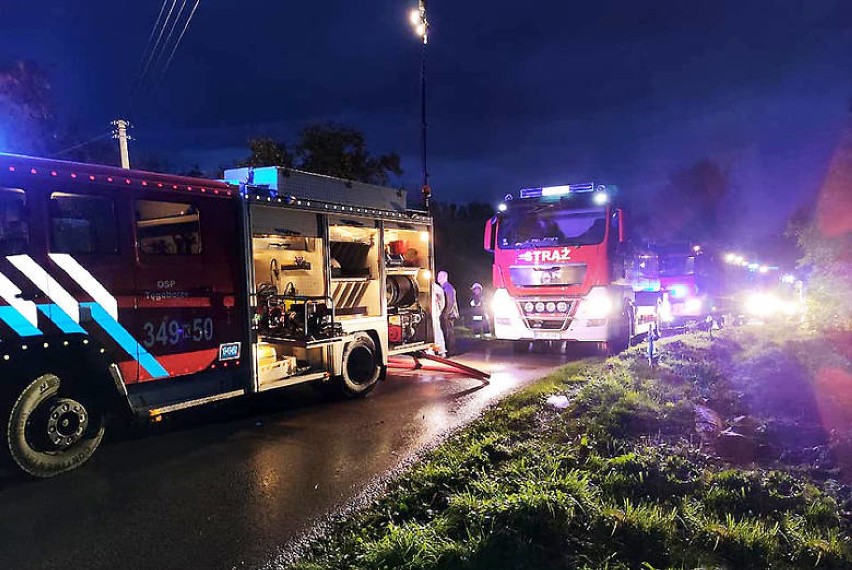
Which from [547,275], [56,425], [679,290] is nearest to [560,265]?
[547,275]

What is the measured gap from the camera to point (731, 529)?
147 inches

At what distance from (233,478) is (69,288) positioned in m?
2.16

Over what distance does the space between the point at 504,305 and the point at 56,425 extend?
8.12 metres

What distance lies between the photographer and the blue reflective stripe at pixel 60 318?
4930 mm

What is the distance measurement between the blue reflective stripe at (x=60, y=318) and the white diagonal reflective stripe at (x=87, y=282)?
0.87ft

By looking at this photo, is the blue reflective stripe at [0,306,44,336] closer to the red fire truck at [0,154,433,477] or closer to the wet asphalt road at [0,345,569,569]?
the red fire truck at [0,154,433,477]

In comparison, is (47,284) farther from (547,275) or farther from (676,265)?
(676,265)

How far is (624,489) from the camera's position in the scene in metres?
4.40

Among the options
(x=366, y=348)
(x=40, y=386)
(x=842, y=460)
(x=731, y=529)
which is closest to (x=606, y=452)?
(x=731, y=529)

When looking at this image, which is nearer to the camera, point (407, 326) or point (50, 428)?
point (50, 428)

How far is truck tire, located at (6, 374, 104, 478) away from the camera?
15.8 feet

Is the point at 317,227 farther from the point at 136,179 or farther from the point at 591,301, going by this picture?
the point at 591,301

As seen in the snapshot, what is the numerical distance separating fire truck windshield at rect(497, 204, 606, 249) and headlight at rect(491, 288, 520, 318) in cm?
93

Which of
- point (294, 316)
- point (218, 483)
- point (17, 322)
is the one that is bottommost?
point (218, 483)
